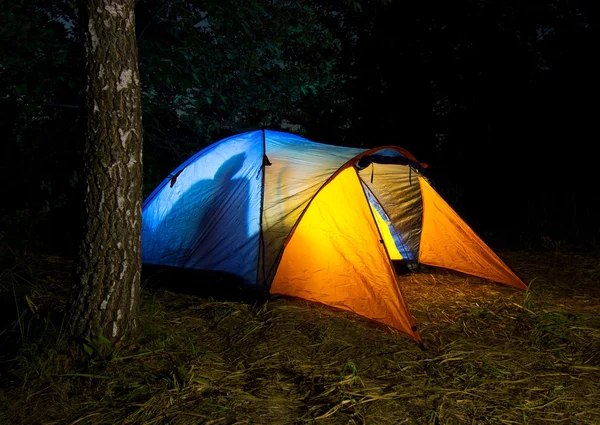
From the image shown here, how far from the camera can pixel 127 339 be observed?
3.45m

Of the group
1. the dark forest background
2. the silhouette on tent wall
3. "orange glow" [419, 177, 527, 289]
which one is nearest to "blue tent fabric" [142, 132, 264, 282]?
the silhouette on tent wall

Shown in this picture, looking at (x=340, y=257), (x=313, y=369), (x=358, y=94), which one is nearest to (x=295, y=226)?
(x=340, y=257)

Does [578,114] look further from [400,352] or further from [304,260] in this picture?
[400,352]

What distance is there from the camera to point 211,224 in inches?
206

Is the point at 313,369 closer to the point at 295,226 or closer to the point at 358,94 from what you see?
the point at 295,226

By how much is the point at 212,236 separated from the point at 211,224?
13 centimetres

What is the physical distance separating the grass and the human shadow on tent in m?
0.34

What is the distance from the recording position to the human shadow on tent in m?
4.97

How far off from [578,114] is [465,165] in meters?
2.76

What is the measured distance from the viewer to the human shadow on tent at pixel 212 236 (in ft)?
16.3

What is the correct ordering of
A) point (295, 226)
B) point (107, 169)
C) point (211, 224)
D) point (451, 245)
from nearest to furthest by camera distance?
1. point (107, 169)
2. point (295, 226)
3. point (211, 224)
4. point (451, 245)

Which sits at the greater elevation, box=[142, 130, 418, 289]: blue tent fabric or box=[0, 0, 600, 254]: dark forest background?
box=[0, 0, 600, 254]: dark forest background

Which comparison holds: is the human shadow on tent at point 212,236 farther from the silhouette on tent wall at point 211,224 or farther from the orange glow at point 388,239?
the orange glow at point 388,239

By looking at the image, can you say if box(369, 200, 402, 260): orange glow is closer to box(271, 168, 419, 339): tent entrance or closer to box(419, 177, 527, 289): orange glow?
box(419, 177, 527, 289): orange glow
